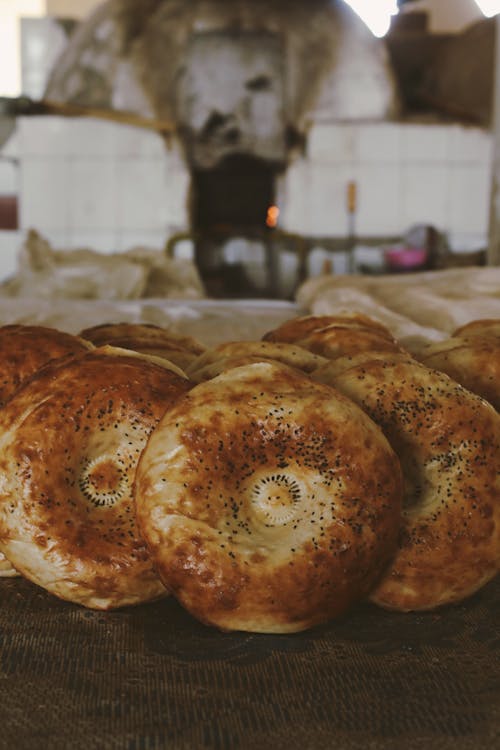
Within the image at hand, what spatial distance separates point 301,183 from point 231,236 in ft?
3.56

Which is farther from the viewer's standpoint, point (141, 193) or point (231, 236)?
point (231, 236)

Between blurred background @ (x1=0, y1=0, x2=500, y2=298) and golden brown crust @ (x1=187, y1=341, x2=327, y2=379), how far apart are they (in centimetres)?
705

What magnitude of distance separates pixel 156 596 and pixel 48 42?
1160 cm

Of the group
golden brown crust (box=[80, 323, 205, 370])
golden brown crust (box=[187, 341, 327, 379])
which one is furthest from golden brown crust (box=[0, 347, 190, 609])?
golden brown crust (box=[80, 323, 205, 370])

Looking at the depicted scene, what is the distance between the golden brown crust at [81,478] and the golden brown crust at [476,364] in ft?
2.24

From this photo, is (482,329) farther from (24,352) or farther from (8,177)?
(8,177)

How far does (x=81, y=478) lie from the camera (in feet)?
4.75

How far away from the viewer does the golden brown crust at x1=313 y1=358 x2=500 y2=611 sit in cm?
141

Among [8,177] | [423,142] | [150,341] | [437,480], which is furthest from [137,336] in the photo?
[423,142]

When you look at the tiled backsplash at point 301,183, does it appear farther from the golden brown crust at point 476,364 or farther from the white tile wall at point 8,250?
the golden brown crust at point 476,364

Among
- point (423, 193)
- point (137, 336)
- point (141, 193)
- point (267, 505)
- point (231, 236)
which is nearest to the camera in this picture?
point (267, 505)

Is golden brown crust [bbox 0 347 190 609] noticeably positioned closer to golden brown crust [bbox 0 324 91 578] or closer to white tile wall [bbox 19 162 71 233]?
golden brown crust [bbox 0 324 91 578]

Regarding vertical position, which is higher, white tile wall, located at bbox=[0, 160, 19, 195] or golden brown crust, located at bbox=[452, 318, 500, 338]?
white tile wall, located at bbox=[0, 160, 19, 195]

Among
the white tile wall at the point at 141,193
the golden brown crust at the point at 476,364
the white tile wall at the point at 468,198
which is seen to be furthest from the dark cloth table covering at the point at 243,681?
the white tile wall at the point at 468,198
